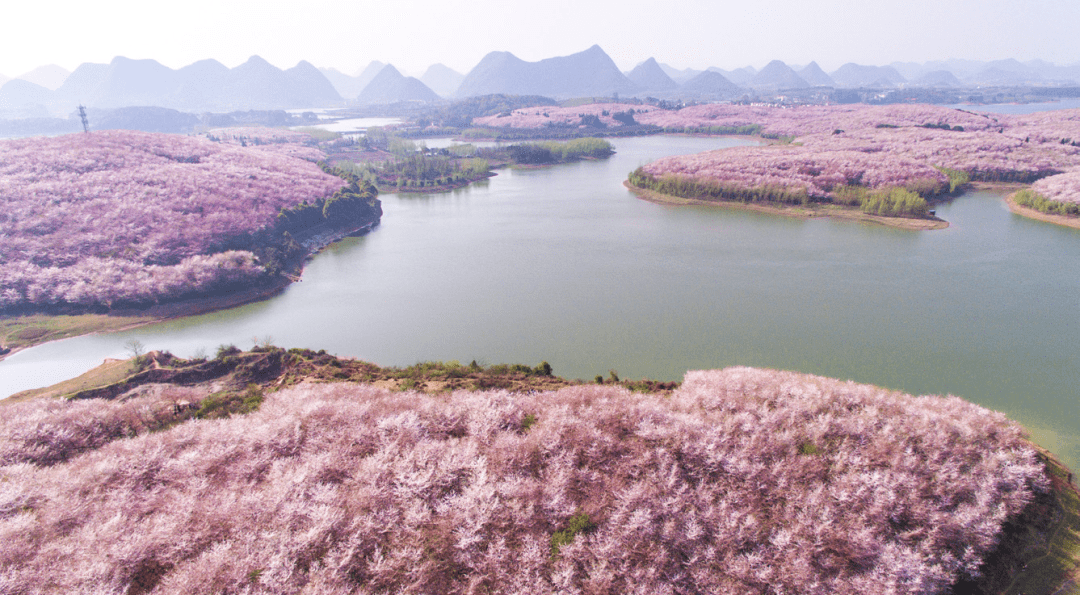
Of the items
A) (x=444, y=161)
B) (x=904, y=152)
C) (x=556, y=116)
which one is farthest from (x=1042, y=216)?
(x=556, y=116)

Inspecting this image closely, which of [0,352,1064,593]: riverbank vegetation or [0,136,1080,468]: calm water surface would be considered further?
[0,136,1080,468]: calm water surface

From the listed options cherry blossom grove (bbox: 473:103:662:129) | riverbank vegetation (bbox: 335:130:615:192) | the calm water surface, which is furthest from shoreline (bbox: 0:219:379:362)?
cherry blossom grove (bbox: 473:103:662:129)

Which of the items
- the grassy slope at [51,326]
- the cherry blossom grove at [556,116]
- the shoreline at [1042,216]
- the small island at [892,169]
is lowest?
the grassy slope at [51,326]

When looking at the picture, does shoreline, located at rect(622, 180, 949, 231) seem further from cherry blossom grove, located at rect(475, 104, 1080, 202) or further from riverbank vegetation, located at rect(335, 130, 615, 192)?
riverbank vegetation, located at rect(335, 130, 615, 192)

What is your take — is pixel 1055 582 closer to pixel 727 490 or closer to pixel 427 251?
pixel 727 490

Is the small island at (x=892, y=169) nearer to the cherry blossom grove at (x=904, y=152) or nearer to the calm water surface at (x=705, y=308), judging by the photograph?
the cherry blossom grove at (x=904, y=152)

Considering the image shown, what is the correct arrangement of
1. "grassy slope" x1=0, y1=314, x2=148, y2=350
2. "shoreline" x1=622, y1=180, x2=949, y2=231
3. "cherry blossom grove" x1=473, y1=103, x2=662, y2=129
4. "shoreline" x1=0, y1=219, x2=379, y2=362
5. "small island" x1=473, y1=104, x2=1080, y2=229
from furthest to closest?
"cherry blossom grove" x1=473, y1=103, x2=662, y2=129
"small island" x1=473, y1=104, x2=1080, y2=229
"shoreline" x1=622, y1=180, x2=949, y2=231
"shoreline" x1=0, y1=219, x2=379, y2=362
"grassy slope" x1=0, y1=314, x2=148, y2=350

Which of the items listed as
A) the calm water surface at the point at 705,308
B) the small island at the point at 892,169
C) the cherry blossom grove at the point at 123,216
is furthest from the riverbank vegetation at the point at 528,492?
the small island at the point at 892,169
